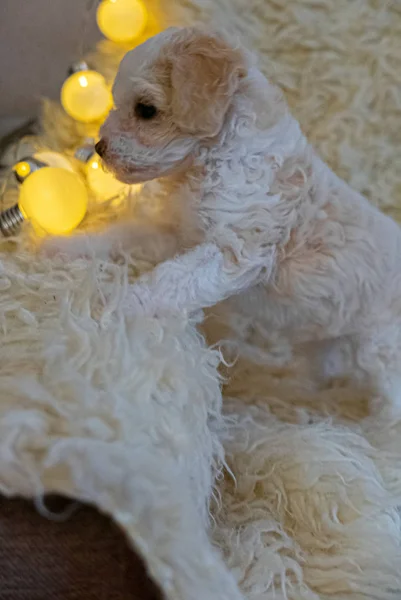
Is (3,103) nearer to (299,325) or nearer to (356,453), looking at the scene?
(299,325)

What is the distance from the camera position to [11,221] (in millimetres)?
1115

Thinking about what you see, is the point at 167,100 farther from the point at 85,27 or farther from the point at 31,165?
the point at 85,27

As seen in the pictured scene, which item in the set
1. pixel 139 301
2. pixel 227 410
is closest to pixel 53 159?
pixel 139 301

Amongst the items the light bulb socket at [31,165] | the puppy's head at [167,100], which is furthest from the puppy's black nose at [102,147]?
the light bulb socket at [31,165]

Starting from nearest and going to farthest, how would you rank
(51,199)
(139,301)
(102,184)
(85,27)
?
1. (139,301)
2. (51,199)
3. (102,184)
4. (85,27)

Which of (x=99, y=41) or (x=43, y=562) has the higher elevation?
(x=99, y=41)

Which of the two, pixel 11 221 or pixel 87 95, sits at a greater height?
pixel 87 95

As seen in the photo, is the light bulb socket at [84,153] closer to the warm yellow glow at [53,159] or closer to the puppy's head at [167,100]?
the warm yellow glow at [53,159]

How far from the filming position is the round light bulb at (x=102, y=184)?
3.88 ft

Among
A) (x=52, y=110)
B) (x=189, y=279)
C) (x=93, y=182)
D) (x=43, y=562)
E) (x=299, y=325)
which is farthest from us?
(x=52, y=110)

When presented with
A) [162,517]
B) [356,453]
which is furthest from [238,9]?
[162,517]

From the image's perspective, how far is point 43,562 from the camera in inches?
20.5

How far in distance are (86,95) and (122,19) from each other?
0.56ft

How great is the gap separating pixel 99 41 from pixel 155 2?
0.60ft
